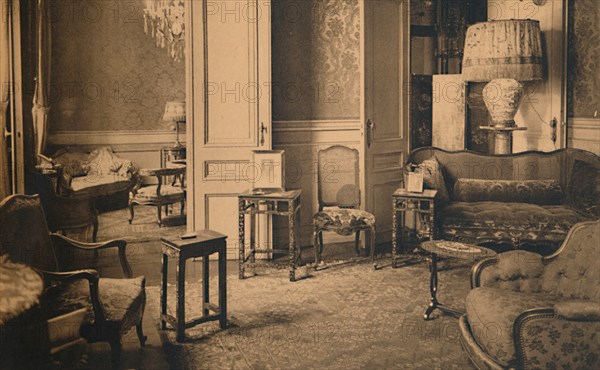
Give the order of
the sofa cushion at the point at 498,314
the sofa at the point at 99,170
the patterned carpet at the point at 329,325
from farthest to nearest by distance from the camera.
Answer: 1. the sofa at the point at 99,170
2. the patterned carpet at the point at 329,325
3. the sofa cushion at the point at 498,314

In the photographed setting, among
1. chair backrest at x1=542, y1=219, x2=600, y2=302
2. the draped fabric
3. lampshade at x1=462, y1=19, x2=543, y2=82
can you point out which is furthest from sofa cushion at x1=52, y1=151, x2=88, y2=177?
chair backrest at x1=542, y1=219, x2=600, y2=302

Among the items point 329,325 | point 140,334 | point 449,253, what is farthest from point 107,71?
point 449,253

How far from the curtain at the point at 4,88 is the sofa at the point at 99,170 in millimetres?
3346

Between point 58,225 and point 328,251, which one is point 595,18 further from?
point 58,225

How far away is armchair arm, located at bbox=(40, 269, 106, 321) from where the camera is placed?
2891mm

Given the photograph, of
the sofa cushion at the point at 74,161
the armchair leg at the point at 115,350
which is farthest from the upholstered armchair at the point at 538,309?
the sofa cushion at the point at 74,161

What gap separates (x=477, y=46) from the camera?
5.66 metres

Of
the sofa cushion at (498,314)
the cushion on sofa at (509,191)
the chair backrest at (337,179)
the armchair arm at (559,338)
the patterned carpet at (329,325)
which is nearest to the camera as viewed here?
the armchair arm at (559,338)

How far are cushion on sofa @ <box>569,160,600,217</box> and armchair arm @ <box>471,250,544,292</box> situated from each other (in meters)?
2.35

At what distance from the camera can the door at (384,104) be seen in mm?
6102

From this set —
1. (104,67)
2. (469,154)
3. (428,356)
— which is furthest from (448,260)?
(104,67)

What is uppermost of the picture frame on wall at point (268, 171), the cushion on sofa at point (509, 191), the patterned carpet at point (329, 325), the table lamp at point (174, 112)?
the table lamp at point (174, 112)

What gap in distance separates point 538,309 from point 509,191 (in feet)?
11.0

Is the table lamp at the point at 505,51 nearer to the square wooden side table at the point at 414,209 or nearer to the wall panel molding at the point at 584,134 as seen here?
the wall panel molding at the point at 584,134
